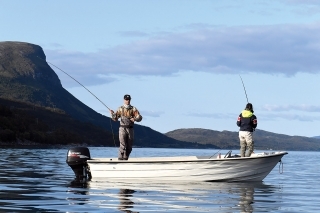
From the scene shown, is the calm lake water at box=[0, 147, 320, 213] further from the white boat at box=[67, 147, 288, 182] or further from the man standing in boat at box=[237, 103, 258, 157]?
the man standing in boat at box=[237, 103, 258, 157]

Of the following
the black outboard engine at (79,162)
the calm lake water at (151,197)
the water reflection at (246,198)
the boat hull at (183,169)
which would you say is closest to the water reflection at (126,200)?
the calm lake water at (151,197)

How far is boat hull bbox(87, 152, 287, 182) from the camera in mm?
23047

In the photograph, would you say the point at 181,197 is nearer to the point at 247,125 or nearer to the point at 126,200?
the point at 126,200

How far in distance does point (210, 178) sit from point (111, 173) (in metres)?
3.34

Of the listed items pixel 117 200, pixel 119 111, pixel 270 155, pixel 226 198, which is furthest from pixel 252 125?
pixel 117 200

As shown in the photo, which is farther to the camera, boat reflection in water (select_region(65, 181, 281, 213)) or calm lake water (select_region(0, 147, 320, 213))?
boat reflection in water (select_region(65, 181, 281, 213))

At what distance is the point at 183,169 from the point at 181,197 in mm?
5121

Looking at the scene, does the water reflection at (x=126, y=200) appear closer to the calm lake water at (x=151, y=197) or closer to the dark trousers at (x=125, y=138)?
the calm lake water at (x=151, y=197)

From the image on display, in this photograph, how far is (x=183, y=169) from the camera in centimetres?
2309

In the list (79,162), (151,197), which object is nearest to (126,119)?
(79,162)

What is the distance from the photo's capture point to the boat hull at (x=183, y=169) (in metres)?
23.0

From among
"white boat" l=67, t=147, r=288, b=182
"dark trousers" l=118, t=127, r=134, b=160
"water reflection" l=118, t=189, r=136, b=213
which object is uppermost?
"dark trousers" l=118, t=127, r=134, b=160

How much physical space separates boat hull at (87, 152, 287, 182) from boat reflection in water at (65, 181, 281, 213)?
17.8 inches

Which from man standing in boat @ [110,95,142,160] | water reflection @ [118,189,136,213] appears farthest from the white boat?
water reflection @ [118,189,136,213]
